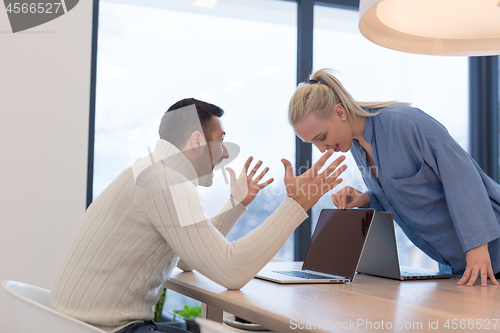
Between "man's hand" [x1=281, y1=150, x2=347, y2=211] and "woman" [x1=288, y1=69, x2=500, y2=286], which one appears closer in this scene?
"man's hand" [x1=281, y1=150, x2=347, y2=211]

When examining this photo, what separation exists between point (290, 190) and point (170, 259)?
14.9 inches

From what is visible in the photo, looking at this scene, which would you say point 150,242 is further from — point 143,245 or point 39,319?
point 39,319

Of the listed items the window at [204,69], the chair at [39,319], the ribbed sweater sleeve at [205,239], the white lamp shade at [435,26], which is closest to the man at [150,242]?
the ribbed sweater sleeve at [205,239]

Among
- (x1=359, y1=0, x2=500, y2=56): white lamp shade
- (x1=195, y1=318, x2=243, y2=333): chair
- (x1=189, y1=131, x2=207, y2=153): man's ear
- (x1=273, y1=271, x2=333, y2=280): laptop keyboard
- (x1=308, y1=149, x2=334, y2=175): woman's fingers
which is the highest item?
(x1=359, y1=0, x2=500, y2=56): white lamp shade

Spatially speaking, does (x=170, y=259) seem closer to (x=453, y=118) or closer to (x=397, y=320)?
(x=397, y=320)

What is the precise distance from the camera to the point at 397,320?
755 millimetres

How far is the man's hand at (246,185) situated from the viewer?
1490 millimetres

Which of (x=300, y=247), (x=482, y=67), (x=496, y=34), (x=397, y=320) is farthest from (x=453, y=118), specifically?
(x=397, y=320)

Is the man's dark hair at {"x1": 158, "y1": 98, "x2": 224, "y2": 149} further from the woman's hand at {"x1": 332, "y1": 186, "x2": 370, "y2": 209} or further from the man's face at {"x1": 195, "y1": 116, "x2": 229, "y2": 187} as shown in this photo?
the woman's hand at {"x1": 332, "y1": 186, "x2": 370, "y2": 209}

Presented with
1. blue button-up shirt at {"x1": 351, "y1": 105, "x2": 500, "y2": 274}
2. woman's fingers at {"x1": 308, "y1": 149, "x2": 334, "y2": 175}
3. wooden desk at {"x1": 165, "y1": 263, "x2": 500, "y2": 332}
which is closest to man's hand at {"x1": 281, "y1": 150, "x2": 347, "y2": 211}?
woman's fingers at {"x1": 308, "y1": 149, "x2": 334, "y2": 175}

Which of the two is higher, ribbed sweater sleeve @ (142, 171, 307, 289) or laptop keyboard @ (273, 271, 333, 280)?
ribbed sweater sleeve @ (142, 171, 307, 289)

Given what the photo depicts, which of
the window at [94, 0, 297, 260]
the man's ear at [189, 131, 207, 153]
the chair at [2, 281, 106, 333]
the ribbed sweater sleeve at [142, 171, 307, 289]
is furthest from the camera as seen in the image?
the window at [94, 0, 297, 260]

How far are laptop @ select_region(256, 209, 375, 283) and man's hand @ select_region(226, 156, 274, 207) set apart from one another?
248 mm

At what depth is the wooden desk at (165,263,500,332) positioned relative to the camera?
2.43ft
